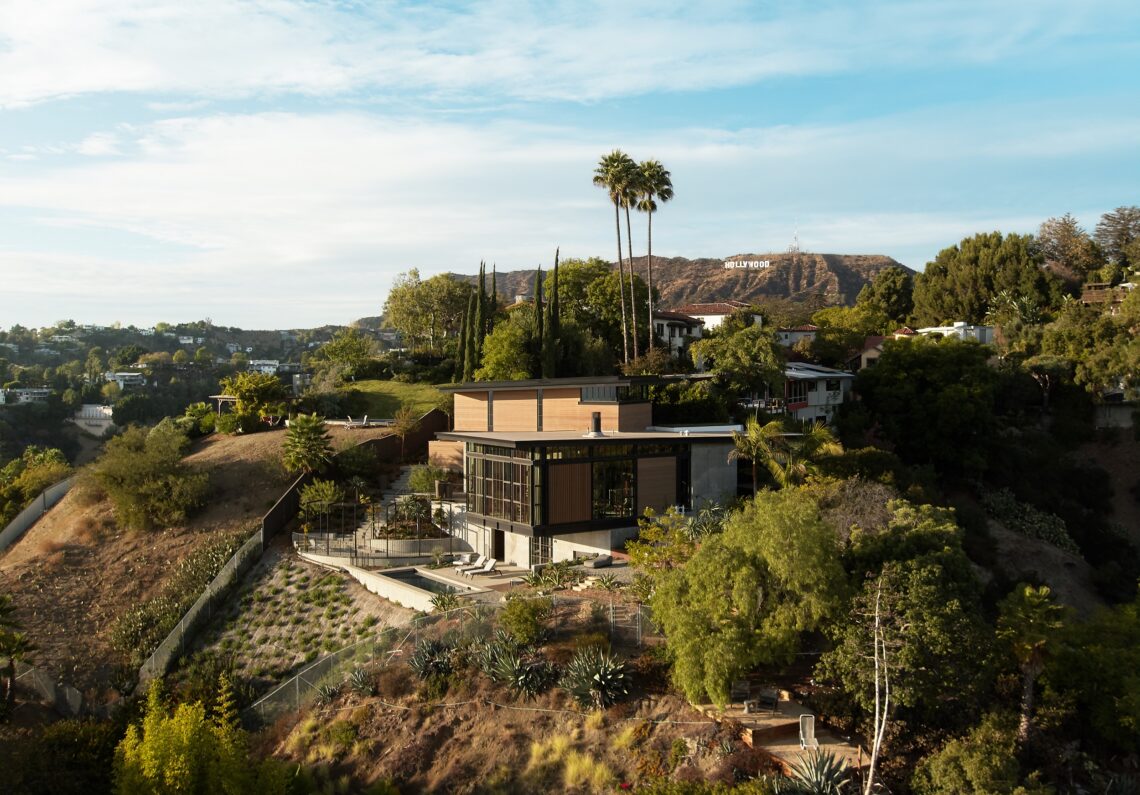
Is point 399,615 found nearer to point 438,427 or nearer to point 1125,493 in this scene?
point 438,427

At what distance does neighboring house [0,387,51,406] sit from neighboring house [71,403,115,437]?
741 cm

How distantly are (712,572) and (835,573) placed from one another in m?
2.50

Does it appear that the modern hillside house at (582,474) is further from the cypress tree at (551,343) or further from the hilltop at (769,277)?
the hilltop at (769,277)

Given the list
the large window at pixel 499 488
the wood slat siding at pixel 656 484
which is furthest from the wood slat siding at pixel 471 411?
the wood slat siding at pixel 656 484

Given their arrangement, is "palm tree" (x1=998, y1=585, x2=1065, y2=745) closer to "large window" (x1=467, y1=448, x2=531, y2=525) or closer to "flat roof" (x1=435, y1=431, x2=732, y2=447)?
"flat roof" (x1=435, y1=431, x2=732, y2=447)

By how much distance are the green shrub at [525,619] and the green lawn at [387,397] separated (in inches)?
1071

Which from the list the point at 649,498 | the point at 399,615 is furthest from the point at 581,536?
the point at 399,615

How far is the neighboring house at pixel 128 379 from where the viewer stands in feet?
380

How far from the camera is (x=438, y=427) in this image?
143ft

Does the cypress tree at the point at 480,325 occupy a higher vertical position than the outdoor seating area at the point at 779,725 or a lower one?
higher

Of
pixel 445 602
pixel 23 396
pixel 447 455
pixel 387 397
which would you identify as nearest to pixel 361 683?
pixel 445 602

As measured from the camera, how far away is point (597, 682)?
63.8 feet

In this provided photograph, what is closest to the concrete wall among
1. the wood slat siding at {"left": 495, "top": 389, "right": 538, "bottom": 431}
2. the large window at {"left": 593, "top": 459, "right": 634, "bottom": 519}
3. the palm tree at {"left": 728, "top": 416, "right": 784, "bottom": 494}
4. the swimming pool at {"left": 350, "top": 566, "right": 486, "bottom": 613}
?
the palm tree at {"left": 728, "top": 416, "right": 784, "bottom": 494}

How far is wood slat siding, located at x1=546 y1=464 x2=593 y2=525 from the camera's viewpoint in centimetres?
2831
